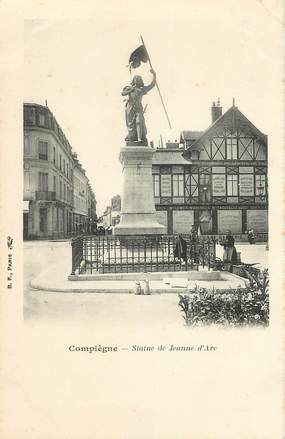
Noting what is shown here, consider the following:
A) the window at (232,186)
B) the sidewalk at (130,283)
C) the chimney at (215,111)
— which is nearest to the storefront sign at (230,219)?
the window at (232,186)

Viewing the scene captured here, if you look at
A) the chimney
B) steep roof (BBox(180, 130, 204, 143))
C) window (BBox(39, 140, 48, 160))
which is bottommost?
window (BBox(39, 140, 48, 160))

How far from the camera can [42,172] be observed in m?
26.7

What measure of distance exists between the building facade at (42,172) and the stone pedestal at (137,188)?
13705mm

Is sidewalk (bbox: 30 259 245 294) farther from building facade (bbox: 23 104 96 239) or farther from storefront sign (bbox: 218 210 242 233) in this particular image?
storefront sign (bbox: 218 210 242 233)

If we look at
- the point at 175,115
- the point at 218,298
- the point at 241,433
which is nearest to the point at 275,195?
the point at 218,298

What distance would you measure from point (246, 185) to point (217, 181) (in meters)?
2.13

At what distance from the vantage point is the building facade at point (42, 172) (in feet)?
82.7

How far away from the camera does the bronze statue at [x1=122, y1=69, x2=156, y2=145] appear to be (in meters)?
10.2

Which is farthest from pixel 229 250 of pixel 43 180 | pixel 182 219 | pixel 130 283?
pixel 43 180

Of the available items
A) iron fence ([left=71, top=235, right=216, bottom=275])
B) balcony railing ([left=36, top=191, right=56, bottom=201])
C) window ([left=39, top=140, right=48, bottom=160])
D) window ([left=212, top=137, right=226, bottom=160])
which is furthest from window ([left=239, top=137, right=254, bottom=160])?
iron fence ([left=71, top=235, right=216, bottom=275])

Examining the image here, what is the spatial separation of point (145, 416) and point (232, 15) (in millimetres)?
6017

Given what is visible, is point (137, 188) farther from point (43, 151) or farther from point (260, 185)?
point (260, 185)

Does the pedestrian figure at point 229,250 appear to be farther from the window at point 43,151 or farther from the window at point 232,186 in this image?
the window at point 43,151

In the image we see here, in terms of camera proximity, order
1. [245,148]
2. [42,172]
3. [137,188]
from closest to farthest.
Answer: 1. [137,188]
2. [42,172]
3. [245,148]
